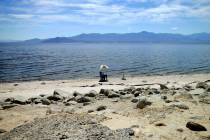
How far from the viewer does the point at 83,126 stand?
1033 centimetres

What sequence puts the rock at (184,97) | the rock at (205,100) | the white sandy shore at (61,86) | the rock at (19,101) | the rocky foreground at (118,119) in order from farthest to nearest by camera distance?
1. the white sandy shore at (61,86)
2. the rock at (19,101)
3. the rock at (184,97)
4. the rock at (205,100)
5. the rocky foreground at (118,119)

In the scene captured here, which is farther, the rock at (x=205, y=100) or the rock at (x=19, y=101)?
the rock at (x=19, y=101)

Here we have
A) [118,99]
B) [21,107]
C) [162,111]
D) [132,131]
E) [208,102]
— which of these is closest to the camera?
[132,131]

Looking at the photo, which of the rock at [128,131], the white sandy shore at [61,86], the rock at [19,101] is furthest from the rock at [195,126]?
the white sandy shore at [61,86]

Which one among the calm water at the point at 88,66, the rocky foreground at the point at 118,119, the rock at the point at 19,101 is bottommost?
the calm water at the point at 88,66

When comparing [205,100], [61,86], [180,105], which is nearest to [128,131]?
[180,105]

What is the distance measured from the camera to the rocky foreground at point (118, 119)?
991 centimetres

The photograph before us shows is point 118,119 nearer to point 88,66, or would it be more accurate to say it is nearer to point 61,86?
point 61,86

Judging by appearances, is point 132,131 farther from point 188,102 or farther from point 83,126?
point 188,102

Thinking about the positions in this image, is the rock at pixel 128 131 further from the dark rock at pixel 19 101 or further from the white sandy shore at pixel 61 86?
the white sandy shore at pixel 61 86

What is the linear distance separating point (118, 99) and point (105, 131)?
765 cm

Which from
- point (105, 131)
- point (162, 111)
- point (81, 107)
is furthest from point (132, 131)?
point (81, 107)

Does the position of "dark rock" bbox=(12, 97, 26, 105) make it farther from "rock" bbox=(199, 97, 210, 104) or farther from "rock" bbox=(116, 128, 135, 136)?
"rock" bbox=(199, 97, 210, 104)

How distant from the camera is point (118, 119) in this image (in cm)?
1241
